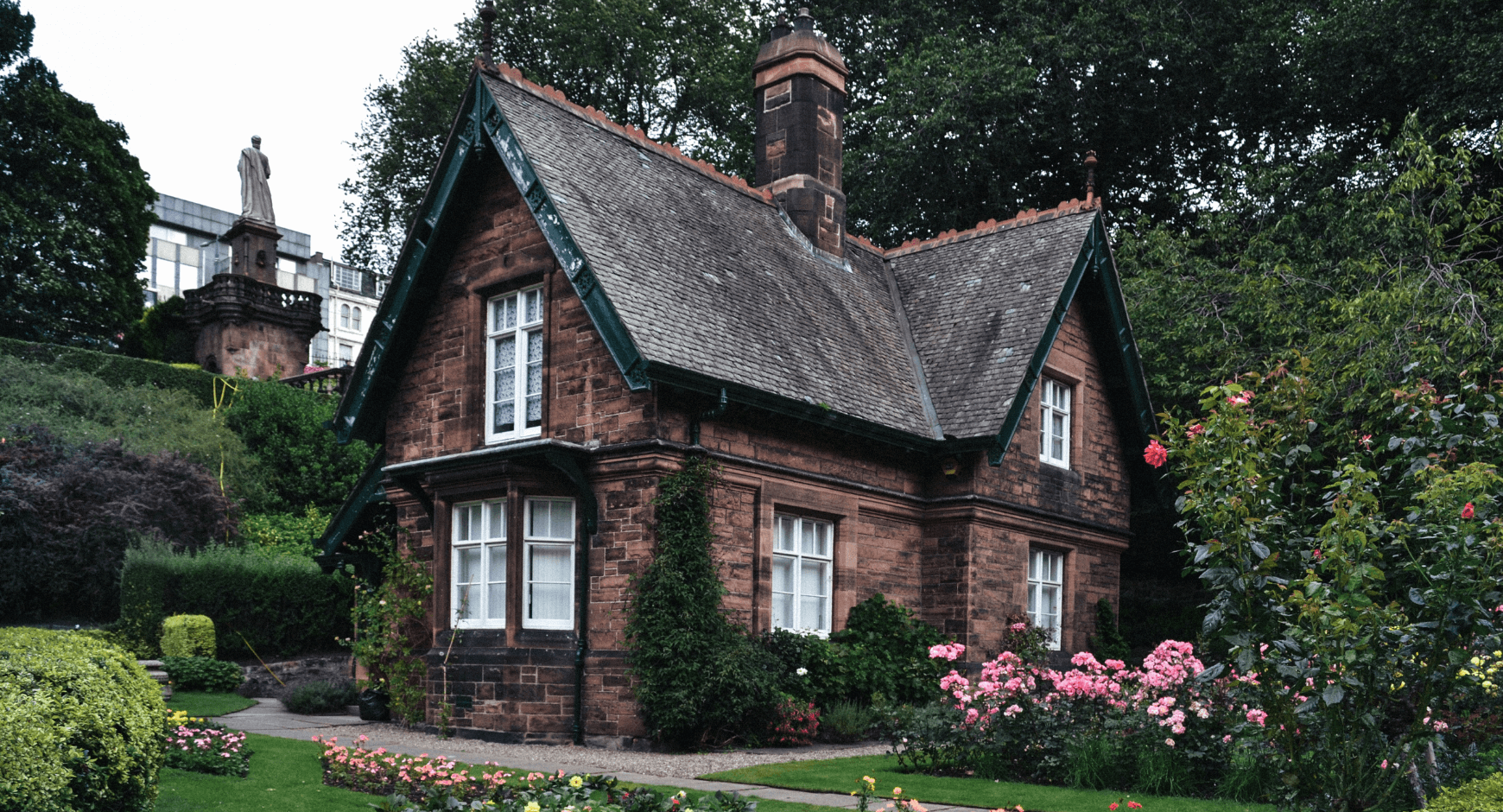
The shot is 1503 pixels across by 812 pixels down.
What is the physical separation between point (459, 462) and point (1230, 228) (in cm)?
1538

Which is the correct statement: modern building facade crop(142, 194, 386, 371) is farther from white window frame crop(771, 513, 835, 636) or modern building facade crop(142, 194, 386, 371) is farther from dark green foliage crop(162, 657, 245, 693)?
white window frame crop(771, 513, 835, 636)

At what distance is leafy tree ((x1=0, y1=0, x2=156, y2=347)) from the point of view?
32938 millimetres

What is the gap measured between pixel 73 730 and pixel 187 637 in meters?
13.8

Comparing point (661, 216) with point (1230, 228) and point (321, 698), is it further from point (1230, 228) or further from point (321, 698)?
point (1230, 228)

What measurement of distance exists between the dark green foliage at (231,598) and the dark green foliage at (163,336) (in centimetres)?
1873

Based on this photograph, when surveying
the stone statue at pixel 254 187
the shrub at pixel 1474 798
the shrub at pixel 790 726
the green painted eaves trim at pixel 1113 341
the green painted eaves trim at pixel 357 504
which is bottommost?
the shrub at pixel 790 726

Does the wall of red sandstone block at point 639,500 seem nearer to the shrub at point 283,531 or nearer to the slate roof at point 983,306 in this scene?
the slate roof at point 983,306

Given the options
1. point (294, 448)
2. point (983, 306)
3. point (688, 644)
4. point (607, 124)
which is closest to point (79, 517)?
point (294, 448)

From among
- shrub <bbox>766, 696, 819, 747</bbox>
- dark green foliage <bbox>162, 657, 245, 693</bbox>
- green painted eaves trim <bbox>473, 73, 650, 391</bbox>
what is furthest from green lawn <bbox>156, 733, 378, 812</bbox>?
dark green foliage <bbox>162, 657, 245, 693</bbox>

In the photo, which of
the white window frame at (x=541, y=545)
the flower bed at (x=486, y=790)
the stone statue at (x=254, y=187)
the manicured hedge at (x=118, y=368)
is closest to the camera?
the flower bed at (x=486, y=790)

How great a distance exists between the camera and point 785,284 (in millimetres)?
16328

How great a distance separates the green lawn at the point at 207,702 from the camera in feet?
48.9

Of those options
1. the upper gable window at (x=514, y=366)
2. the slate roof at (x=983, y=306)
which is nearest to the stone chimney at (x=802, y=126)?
the slate roof at (x=983, y=306)

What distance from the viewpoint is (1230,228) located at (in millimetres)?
21766
